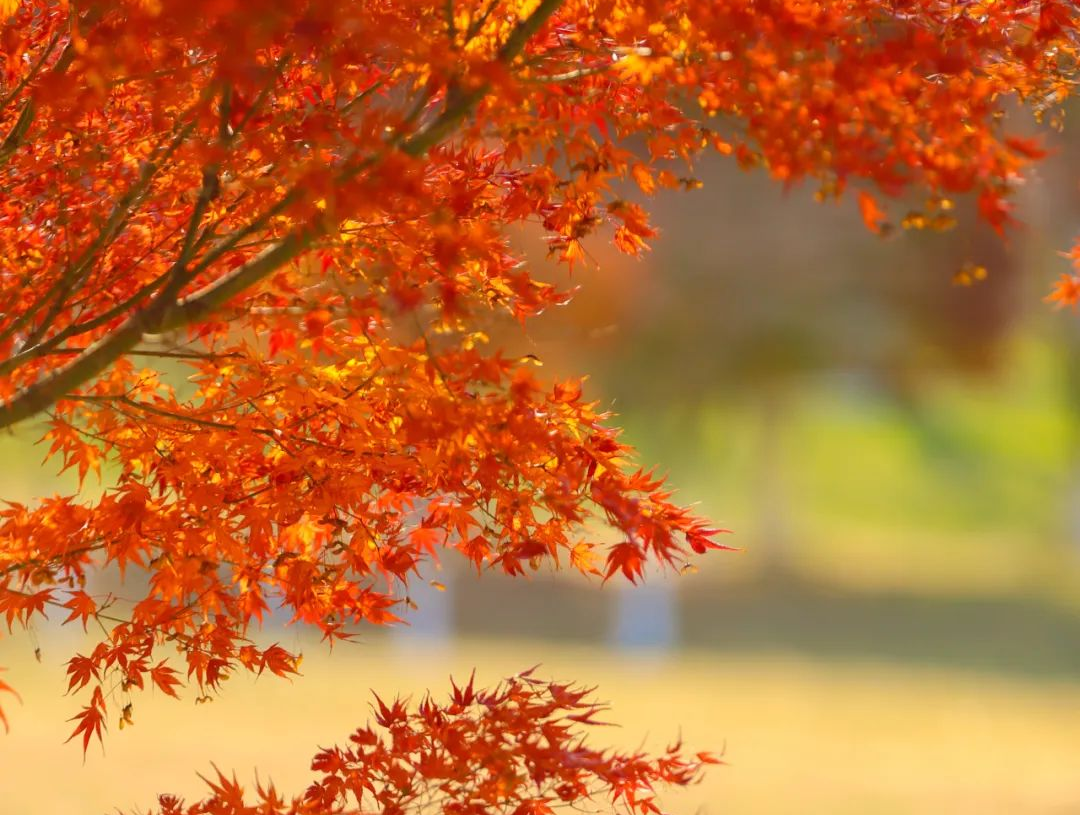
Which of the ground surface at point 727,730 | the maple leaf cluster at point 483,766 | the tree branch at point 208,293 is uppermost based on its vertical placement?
the tree branch at point 208,293

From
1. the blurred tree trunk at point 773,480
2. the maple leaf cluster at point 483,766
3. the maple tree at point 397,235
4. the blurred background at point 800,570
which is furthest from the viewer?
the blurred tree trunk at point 773,480

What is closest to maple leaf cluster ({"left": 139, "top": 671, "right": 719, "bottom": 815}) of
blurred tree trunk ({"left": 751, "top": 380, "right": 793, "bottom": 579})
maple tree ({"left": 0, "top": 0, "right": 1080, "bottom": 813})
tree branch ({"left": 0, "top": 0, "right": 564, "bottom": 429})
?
maple tree ({"left": 0, "top": 0, "right": 1080, "bottom": 813})

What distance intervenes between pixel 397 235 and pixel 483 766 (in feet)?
2.85

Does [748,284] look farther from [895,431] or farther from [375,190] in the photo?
[375,190]

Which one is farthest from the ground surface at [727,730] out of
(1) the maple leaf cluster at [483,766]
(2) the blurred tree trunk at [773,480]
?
(1) the maple leaf cluster at [483,766]

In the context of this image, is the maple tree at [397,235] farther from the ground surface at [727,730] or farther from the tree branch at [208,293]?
the ground surface at [727,730]

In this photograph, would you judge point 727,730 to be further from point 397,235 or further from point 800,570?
point 397,235

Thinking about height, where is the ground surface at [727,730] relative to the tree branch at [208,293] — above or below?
below

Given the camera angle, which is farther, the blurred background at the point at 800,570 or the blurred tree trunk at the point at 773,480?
the blurred tree trunk at the point at 773,480

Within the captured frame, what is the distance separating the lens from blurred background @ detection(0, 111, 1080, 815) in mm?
8008

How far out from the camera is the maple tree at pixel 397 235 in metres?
1.63

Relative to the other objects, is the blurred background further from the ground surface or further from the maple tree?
the maple tree

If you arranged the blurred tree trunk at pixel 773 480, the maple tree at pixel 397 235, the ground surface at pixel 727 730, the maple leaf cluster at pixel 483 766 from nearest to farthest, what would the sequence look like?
the maple tree at pixel 397 235
the maple leaf cluster at pixel 483 766
the ground surface at pixel 727 730
the blurred tree trunk at pixel 773 480

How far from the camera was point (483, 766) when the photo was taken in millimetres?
1914
